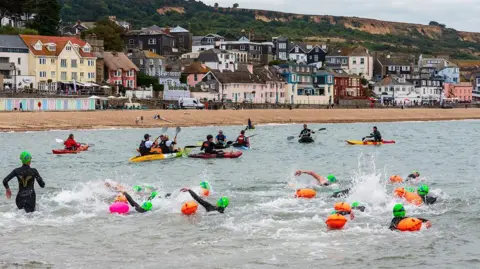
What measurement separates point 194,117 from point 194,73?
39890mm

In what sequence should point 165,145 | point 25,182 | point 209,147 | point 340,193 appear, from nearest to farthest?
point 25,182 < point 340,193 < point 165,145 < point 209,147

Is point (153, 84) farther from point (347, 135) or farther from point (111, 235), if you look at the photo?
point (111, 235)

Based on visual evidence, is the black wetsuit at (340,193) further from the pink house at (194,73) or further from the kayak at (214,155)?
the pink house at (194,73)

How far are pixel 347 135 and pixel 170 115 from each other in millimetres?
19595

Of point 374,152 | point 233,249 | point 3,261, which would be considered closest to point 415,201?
point 233,249

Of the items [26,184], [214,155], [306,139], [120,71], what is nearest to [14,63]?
[120,71]

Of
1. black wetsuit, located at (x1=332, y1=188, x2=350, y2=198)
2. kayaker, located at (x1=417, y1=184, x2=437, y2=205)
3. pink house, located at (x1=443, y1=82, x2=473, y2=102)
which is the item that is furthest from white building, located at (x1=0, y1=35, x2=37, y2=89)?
pink house, located at (x1=443, y1=82, x2=473, y2=102)

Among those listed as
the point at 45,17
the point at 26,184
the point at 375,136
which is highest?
the point at 45,17

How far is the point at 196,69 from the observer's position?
379 feet

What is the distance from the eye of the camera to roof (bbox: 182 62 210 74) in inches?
4535

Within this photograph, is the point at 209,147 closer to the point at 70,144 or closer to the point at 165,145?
the point at 165,145

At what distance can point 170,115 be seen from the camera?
254 ft

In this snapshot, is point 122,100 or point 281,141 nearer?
point 281,141

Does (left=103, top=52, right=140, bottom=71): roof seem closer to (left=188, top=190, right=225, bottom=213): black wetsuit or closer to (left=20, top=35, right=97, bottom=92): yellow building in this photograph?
(left=20, top=35, right=97, bottom=92): yellow building
